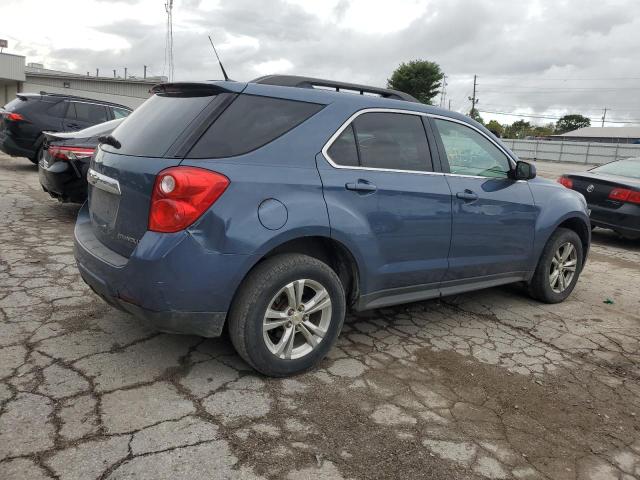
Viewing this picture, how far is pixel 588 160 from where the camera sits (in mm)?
40531

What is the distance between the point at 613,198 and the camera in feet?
25.3

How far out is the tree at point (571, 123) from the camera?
366 feet

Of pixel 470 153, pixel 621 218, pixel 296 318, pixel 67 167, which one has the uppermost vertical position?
pixel 470 153

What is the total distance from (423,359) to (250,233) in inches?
61.0

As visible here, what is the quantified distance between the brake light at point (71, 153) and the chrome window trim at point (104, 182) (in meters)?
2.97

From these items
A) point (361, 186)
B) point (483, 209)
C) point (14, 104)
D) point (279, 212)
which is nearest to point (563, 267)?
point (483, 209)

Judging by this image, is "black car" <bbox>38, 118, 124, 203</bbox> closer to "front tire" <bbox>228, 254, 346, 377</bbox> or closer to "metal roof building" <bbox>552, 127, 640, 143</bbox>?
"front tire" <bbox>228, 254, 346, 377</bbox>

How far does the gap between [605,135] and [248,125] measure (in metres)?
90.0

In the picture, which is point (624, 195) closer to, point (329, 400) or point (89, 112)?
point (329, 400)

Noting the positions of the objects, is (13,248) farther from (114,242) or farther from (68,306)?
(114,242)

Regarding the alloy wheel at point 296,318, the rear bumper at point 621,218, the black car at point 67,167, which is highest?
the black car at point 67,167

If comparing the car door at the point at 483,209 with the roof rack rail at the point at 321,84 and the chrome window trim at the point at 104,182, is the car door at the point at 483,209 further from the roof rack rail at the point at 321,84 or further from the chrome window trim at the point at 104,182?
the chrome window trim at the point at 104,182

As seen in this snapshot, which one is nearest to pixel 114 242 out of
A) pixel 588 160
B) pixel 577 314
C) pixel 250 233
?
pixel 250 233

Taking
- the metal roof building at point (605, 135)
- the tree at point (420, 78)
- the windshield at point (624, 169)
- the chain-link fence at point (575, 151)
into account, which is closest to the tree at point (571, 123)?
the metal roof building at point (605, 135)
